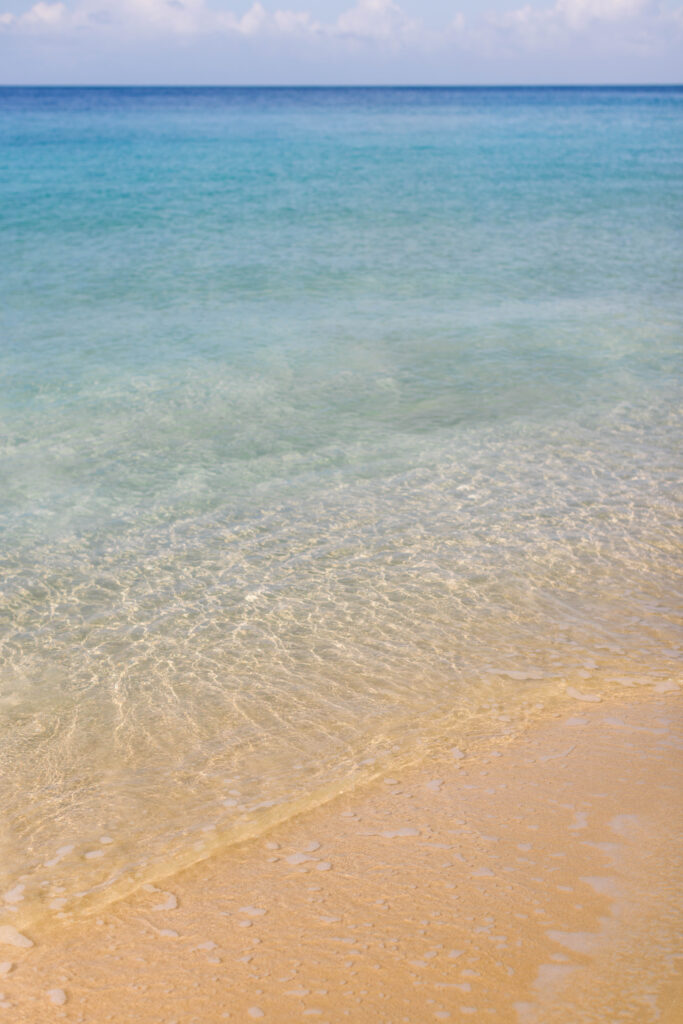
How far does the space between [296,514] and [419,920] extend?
10.4 ft

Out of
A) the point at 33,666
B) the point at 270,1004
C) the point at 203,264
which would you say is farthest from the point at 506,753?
the point at 203,264

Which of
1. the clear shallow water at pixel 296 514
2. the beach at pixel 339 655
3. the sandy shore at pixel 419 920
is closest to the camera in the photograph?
the sandy shore at pixel 419 920

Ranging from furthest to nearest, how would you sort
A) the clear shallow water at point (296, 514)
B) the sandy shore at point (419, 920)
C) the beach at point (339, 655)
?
the clear shallow water at point (296, 514)
the beach at point (339, 655)
the sandy shore at point (419, 920)

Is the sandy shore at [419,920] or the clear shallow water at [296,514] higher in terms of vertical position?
the clear shallow water at [296,514]

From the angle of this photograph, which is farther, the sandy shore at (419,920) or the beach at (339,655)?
the beach at (339,655)

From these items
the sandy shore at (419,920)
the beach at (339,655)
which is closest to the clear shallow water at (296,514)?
the beach at (339,655)

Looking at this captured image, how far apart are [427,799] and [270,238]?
41.0 feet

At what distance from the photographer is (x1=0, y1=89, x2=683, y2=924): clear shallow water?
11.1ft

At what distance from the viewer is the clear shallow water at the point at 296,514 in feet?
11.1

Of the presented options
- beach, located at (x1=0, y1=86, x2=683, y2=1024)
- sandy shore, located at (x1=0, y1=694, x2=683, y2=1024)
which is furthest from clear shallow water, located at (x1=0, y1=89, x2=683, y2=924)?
sandy shore, located at (x1=0, y1=694, x2=683, y2=1024)

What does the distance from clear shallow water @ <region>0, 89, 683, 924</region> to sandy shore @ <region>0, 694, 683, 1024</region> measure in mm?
213

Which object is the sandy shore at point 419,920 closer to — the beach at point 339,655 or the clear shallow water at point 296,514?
the beach at point 339,655

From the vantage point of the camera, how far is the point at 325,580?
470 cm

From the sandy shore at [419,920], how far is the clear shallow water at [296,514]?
213mm
